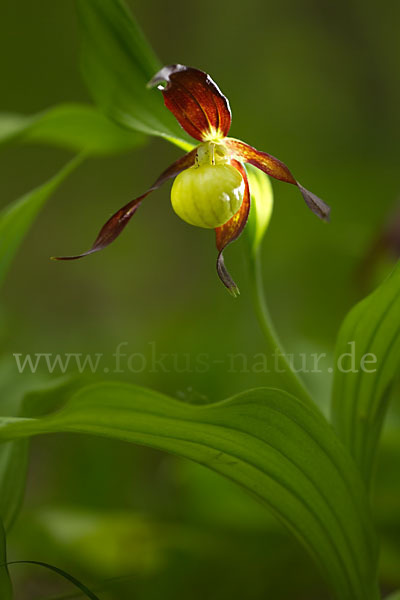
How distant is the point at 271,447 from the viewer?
20.3 inches

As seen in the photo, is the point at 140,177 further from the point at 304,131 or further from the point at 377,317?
the point at 377,317

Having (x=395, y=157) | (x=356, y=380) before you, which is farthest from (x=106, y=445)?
(x=395, y=157)

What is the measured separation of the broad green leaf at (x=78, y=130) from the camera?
741mm

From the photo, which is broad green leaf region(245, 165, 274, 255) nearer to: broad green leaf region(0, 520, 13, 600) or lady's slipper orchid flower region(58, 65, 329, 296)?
lady's slipper orchid flower region(58, 65, 329, 296)

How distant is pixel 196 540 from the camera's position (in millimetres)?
1060

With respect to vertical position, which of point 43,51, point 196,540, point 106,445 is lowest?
point 196,540

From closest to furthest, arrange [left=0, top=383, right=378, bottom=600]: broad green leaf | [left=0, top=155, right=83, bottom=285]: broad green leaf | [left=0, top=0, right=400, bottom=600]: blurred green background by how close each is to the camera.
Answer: [left=0, top=383, right=378, bottom=600]: broad green leaf, [left=0, top=155, right=83, bottom=285]: broad green leaf, [left=0, top=0, right=400, bottom=600]: blurred green background

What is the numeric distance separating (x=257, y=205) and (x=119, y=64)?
0.73 feet

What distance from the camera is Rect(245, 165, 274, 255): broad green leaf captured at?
59cm

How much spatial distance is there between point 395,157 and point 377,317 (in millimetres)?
2502

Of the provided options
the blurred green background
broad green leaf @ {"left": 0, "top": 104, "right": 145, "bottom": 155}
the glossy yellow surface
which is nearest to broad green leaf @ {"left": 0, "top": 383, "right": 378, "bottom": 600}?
the glossy yellow surface

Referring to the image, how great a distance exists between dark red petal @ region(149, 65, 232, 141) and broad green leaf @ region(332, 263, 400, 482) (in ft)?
0.71

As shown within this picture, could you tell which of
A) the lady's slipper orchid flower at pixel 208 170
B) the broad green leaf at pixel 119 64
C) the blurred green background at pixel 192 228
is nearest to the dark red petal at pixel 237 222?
the lady's slipper orchid flower at pixel 208 170

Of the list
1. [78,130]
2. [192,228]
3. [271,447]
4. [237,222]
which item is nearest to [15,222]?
[78,130]
